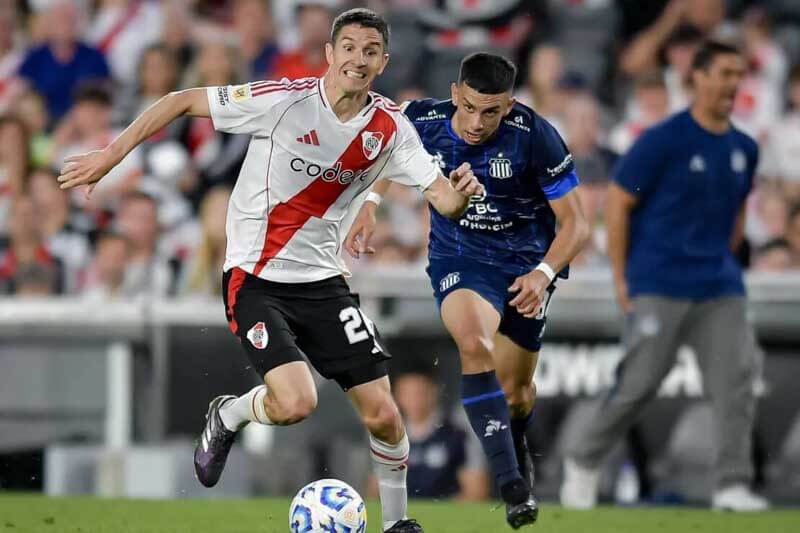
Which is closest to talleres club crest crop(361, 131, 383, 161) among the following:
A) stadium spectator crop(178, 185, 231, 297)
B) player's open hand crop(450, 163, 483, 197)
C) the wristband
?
player's open hand crop(450, 163, 483, 197)

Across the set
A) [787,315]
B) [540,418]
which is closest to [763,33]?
[787,315]

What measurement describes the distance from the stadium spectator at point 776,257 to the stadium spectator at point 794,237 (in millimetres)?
31

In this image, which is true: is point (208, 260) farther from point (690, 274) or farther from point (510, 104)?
point (510, 104)

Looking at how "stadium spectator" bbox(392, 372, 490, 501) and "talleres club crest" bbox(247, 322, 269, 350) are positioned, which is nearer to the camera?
"talleres club crest" bbox(247, 322, 269, 350)

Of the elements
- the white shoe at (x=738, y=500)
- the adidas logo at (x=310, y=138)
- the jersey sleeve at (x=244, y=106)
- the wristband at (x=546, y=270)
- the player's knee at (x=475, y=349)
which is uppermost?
the jersey sleeve at (x=244, y=106)

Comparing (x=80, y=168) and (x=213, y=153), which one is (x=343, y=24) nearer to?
(x=80, y=168)

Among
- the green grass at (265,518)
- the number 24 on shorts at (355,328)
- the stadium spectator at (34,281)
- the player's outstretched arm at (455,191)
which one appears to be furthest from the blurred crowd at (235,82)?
the player's outstretched arm at (455,191)

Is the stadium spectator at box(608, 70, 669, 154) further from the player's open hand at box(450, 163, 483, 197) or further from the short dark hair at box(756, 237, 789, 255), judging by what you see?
the player's open hand at box(450, 163, 483, 197)

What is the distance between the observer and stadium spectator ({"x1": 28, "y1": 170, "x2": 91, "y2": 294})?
12703mm

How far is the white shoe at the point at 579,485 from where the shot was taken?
9.58 metres

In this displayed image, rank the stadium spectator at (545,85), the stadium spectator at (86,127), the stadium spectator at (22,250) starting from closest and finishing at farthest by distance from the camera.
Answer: the stadium spectator at (22,250) → the stadium spectator at (545,85) → the stadium spectator at (86,127)

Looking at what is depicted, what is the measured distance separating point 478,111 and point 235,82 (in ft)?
21.3

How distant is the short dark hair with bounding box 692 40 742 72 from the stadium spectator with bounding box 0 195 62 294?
5.43 m

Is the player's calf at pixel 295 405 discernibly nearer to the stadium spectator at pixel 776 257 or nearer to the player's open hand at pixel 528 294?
the player's open hand at pixel 528 294
